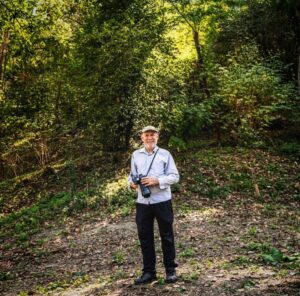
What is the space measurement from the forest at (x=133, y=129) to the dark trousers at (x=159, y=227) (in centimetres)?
123

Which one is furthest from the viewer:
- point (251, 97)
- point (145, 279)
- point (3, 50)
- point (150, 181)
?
point (3, 50)

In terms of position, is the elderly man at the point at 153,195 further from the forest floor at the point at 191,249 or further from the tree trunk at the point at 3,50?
the tree trunk at the point at 3,50

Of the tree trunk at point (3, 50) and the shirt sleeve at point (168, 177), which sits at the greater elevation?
the tree trunk at point (3, 50)

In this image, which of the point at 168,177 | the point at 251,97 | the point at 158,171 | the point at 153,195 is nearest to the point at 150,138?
the point at 158,171

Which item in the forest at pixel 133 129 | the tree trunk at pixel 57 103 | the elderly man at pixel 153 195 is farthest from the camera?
the tree trunk at pixel 57 103

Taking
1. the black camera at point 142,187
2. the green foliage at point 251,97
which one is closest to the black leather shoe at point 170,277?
the black camera at point 142,187

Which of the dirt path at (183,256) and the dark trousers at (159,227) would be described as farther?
the dirt path at (183,256)

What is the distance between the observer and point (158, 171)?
557 cm

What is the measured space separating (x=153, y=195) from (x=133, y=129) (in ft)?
31.9

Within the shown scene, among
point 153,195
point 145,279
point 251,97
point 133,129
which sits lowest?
point 145,279

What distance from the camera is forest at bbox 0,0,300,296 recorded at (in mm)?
8430

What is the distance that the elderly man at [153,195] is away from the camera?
5.46 metres

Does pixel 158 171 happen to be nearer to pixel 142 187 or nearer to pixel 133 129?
pixel 142 187

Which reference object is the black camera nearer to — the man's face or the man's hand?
the man's hand
